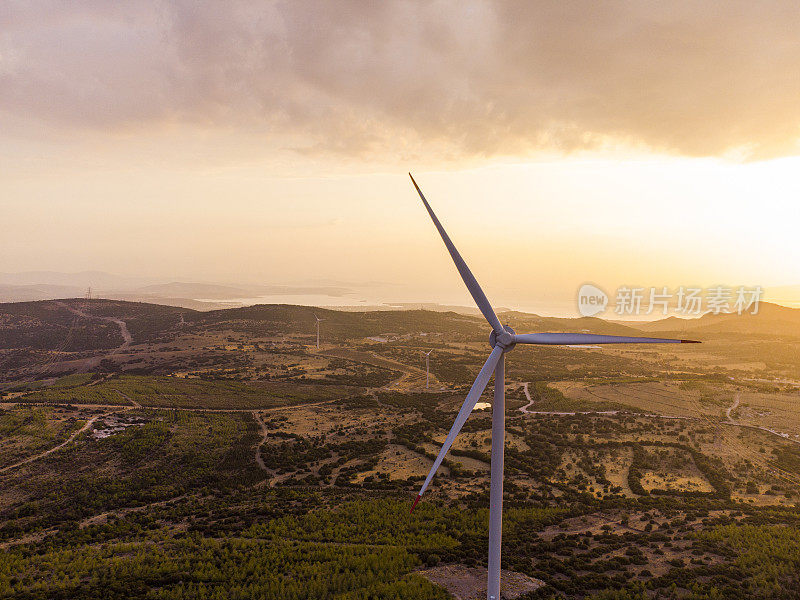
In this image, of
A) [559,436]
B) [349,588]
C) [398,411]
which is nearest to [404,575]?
[349,588]

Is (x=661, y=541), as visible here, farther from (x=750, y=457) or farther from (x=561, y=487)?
(x=750, y=457)

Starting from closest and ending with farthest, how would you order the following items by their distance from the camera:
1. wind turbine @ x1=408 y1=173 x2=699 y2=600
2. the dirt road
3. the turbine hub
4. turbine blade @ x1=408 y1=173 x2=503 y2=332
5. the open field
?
1. wind turbine @ x1=408 y1=173 x2=699 y2=600
2. the turbine hub
3. turbine blade @ x1=408 y1=173 x2=503 y2=332
4. the open field
5. the dirt road

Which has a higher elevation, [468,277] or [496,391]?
[468,277]

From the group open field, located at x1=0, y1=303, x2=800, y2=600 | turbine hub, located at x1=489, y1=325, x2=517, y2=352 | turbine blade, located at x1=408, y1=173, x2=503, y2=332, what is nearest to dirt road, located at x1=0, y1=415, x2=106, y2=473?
open field, located at x1=0, y1=303, x2=800, y2=600

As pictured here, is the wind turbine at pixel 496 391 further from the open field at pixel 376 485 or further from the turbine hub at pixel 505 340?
the open field at pixel 376 485

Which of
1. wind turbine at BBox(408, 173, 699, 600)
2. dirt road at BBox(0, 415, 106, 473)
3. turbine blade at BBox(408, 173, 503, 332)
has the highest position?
turbine blade at BBox(408, 173, 503, 332)

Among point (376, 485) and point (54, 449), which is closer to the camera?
point (376, 485)

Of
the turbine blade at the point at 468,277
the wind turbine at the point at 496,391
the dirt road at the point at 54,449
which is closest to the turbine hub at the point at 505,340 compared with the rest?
the wind turbine at the point at 496,391

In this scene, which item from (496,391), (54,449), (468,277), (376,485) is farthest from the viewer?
(54,449)

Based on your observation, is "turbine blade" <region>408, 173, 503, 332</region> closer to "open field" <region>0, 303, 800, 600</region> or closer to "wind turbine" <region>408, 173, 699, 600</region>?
"wind turbine" <region>408, 173, 699, 600</region>

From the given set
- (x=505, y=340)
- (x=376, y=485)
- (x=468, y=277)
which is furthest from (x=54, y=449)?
(x=505, y=340)

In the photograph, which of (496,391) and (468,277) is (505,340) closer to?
(496,391)
